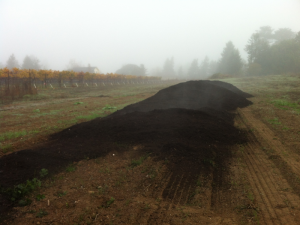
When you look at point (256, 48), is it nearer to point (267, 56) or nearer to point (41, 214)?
point (267, 56)

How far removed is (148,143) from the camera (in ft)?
19.7

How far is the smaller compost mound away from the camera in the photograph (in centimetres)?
1130

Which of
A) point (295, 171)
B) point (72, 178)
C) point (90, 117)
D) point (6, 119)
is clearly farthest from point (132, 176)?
point (6, 119)

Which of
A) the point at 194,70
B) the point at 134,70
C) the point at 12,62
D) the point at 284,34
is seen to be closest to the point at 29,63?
the point at 12,62

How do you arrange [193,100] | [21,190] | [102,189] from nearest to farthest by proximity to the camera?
[21,190], [102,189], [193,100]

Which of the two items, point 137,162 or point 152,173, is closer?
point 152,173

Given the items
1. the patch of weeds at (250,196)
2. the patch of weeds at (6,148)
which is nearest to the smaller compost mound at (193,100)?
the patch of weeds at (6,148)

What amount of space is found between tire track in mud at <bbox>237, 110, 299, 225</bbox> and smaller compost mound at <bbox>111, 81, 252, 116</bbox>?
18.3 ft

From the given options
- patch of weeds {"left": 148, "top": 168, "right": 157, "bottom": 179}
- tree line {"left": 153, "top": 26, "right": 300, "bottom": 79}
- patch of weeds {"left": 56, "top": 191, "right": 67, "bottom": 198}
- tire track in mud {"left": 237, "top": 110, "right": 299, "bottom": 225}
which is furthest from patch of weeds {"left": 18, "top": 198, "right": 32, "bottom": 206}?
tree line {"left": 153, "top": 26, "right": 300, "bottom": 79}

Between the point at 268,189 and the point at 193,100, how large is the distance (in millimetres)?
8878

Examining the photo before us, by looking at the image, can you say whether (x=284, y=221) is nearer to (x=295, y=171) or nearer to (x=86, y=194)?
(x=295, y=171)

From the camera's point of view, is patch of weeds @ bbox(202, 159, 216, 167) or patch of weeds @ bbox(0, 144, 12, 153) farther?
patch of weeds @ bbox(0, 144, 12, 153)

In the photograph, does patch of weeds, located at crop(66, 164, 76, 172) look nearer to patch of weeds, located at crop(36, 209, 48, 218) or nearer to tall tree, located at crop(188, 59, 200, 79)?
patch of weeds, located at crop(36, 209, 48, 218)

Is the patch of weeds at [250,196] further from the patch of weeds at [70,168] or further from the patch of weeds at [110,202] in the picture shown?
the patch of weeds at [70,168]
